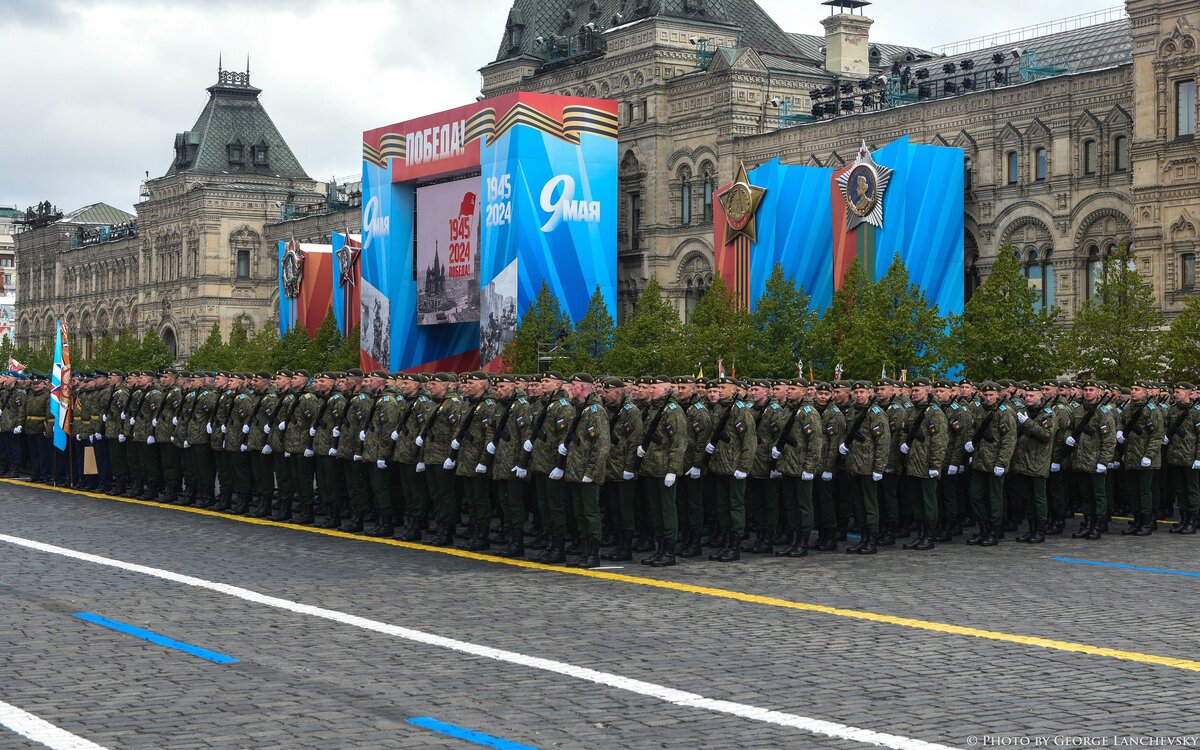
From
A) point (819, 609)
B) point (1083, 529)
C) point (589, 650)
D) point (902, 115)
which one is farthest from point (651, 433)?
point (902, 115)

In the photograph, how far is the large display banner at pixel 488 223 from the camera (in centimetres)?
4700

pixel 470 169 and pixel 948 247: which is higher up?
pixel 470 169

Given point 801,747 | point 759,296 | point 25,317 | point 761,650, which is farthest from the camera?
point 25,317

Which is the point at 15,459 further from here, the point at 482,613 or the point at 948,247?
the point at 948,247

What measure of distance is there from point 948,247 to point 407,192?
866 inches

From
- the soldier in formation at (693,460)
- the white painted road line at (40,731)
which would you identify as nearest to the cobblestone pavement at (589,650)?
the white painted road line at (40,731)

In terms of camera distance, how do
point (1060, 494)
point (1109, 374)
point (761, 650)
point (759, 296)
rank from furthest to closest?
point (759, 296), point (1109, 374), point (1060, 494), point (761, 650)

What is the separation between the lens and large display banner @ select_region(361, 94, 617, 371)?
154ft

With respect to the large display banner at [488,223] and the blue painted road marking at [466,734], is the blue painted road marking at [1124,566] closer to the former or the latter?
the blue painted road marking at [466,734]

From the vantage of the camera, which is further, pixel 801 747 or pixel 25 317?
pixel 25 317

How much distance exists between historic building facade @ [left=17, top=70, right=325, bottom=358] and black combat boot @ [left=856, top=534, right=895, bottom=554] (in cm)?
6236

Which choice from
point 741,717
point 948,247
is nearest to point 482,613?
point 741,717

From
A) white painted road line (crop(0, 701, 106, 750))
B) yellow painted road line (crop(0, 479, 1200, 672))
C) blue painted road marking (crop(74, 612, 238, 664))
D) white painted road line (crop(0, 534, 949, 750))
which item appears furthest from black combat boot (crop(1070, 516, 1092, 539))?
white painted road line (crop(0, 701, 106, 750))

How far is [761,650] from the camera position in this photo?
10.1 m
